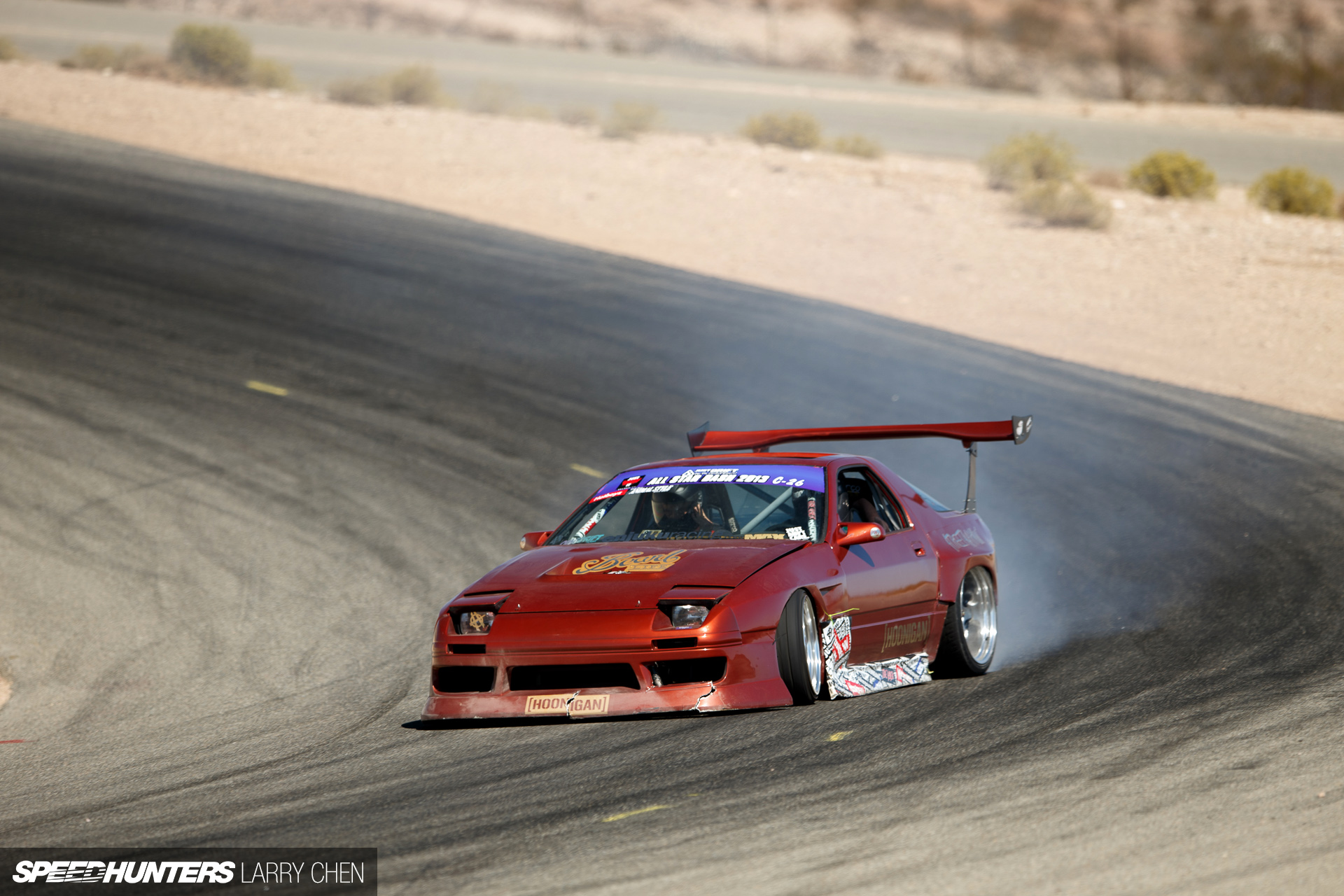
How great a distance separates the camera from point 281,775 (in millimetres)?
6340

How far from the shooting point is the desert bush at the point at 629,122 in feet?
123

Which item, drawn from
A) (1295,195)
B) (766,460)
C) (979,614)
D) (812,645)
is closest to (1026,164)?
(1295,195)

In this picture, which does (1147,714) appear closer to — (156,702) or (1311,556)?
(1311,556)

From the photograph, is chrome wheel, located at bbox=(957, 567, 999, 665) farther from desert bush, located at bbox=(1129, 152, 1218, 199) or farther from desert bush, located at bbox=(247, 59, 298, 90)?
desert bush, located at bbox=(247, 59, 298, 90)

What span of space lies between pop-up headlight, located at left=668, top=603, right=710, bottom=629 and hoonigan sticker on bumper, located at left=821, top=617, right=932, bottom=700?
816 mm

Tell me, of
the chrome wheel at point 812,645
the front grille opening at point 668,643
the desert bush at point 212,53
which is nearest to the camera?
the front grille opening at point 668,643

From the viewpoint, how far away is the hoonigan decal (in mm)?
7910

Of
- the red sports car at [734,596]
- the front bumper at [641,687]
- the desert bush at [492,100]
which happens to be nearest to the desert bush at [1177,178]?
the desert bush at [492,100]

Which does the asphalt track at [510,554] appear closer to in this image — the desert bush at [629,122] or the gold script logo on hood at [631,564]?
the gold script logo on hood at [631,564]

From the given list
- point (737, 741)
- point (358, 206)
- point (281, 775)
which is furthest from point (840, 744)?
point (358, 206)

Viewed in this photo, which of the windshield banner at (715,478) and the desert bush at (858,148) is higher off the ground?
the desert bush at (858,148)

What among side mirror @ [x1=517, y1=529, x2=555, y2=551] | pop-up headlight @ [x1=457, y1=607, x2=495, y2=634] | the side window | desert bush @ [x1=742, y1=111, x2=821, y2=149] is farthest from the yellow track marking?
desert bush @ [x1=742, y1=111, x2=821, y2=149]

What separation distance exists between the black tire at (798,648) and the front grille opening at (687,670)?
304 millimetres

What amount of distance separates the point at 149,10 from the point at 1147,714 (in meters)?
73.7
